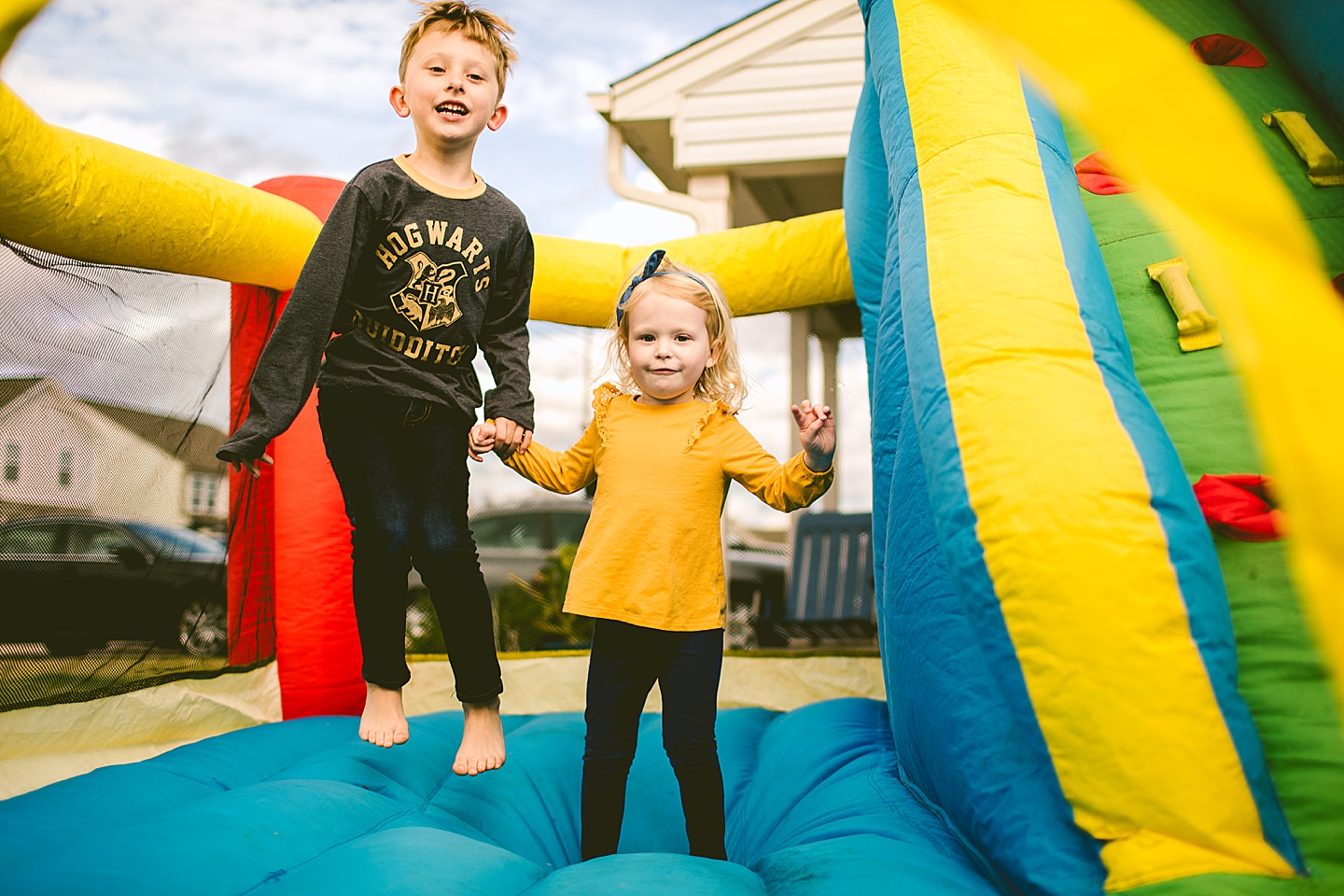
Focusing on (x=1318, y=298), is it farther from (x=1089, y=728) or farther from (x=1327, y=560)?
(x=1089, y=728)

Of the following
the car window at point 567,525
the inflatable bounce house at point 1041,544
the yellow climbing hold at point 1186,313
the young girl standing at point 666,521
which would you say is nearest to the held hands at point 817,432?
the young girl standing at point 666,521

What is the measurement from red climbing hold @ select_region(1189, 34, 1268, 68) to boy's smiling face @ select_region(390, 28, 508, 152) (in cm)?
136

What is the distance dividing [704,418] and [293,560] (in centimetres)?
136

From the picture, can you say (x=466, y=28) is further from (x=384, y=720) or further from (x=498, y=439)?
(x=384, y=720)

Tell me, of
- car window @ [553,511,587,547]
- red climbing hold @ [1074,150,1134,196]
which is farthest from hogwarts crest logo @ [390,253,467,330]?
car window @ [553,511,587,547]

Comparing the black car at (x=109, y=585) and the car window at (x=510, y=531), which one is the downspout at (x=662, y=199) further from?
the black car at (x=109, y=585)

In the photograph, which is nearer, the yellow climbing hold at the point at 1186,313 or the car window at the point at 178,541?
the yellow climbing hold at the point at 1186,313

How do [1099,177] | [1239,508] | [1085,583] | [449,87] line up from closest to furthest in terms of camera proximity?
[1085,583] → [1239,508] → [1099,177] → [449,87]

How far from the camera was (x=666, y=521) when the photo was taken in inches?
63.8

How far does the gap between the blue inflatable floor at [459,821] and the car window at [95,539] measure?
1.81 ft

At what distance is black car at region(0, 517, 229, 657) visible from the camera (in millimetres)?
1884

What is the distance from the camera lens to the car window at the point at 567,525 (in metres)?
5.47

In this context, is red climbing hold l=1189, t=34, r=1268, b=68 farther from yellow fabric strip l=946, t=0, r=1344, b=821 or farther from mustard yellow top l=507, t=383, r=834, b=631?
yellow fabric strip l=946, t=0, r=1344, b=821

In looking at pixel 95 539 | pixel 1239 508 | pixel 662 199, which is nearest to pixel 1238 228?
pixel 1239 508
